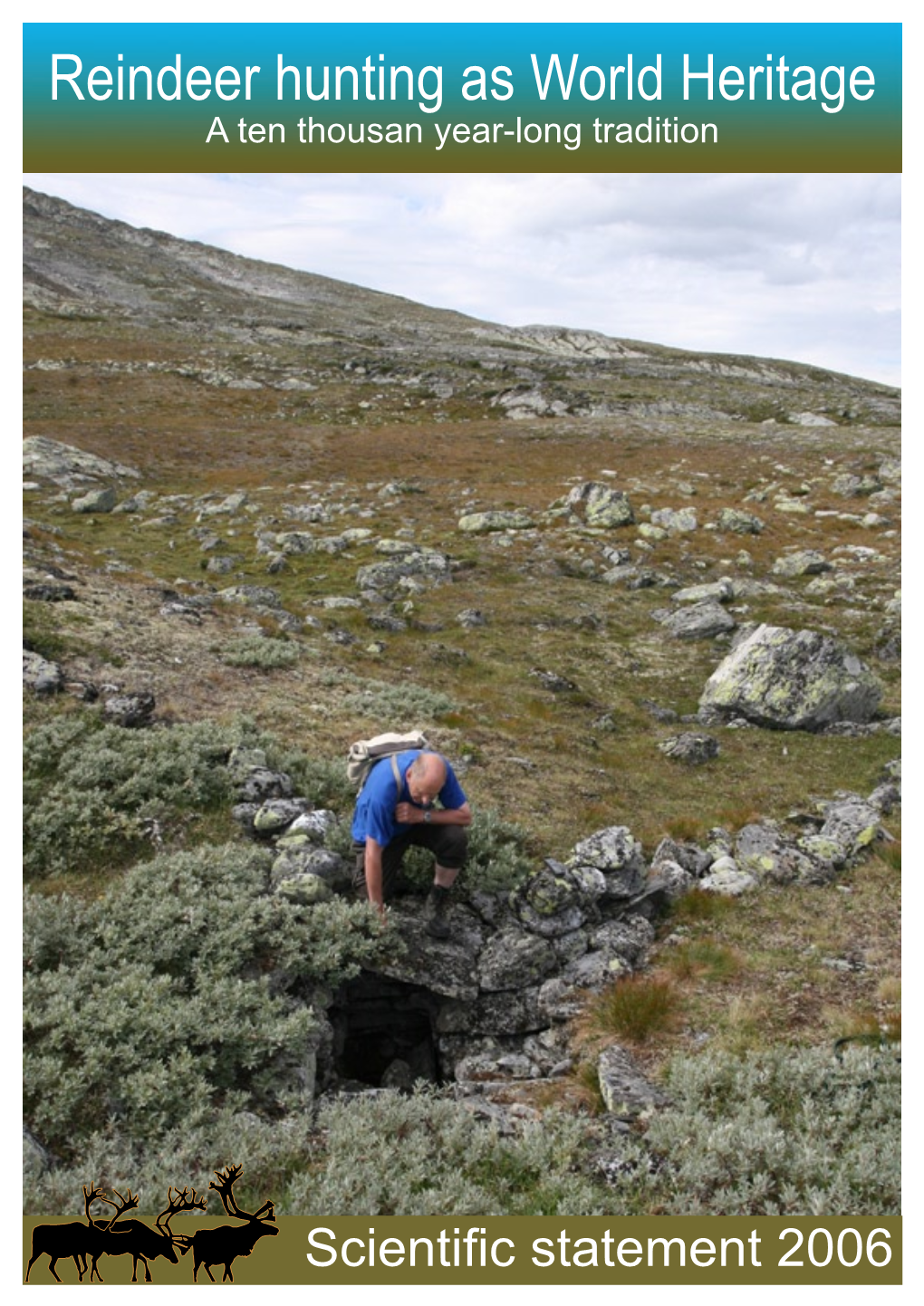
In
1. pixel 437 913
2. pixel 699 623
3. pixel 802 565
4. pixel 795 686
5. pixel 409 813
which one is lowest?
pixel 437 913

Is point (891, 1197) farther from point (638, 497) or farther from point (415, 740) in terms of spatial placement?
point (638, 497)

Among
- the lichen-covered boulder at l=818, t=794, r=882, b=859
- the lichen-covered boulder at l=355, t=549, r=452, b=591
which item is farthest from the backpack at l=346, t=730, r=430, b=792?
the lichen-covered boulder at l=355, t=549, r=452, b=591

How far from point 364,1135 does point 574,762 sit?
8.53 metres

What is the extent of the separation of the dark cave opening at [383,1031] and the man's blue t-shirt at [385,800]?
4.85 ft

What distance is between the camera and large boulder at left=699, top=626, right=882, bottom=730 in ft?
51.9

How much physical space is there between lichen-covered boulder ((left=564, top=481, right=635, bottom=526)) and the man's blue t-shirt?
26851mm

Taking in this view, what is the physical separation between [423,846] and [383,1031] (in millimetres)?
2066

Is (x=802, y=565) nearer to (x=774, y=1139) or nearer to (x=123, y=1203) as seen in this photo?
(x=774, y=1139)

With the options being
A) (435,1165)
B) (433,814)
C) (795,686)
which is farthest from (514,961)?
(795,686)

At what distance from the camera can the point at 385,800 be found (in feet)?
24.3

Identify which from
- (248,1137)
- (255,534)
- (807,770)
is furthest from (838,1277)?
(255,534)

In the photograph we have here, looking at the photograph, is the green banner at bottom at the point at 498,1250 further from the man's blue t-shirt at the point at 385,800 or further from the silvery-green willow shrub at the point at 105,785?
the silvery-green willow shrub at the point at 105,785

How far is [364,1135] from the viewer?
537 cm

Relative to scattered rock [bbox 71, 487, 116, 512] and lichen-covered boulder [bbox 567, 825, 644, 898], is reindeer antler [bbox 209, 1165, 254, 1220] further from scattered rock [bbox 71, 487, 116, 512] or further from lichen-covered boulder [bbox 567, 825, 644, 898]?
scattered rock [bbox 71, 487, 116, 512]
